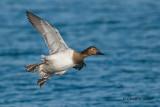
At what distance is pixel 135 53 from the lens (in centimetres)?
1642

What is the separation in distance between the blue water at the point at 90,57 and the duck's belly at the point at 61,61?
132 inches

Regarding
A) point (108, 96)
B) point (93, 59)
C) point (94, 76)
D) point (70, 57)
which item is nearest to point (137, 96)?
point (108, 96)

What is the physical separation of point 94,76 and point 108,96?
165 cm

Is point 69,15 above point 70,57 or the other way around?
above

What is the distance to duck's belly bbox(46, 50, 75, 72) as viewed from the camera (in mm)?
9109

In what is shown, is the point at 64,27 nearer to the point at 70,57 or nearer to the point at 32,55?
the point at 32,55

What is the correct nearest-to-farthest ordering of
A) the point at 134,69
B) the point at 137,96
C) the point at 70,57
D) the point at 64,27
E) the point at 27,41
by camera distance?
the point at 70,57 → the point at 137,96 → the point at 134,69 → the point at 27,41 → the point at 64,27

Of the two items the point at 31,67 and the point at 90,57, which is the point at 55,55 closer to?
the point at 31,67

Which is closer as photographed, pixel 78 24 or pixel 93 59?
pixel 93 59

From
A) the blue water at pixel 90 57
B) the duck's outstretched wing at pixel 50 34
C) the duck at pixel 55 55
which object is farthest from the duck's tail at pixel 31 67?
the blue water at pixel 90 57

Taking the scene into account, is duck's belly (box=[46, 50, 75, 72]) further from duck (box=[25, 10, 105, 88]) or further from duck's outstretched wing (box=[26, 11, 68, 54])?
duck's outstretched wing (box=[26, 11, 68, 54])

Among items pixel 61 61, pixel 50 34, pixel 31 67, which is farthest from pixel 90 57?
pixel 61 61

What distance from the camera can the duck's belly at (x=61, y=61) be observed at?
9109mm

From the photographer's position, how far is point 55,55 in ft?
30.6
